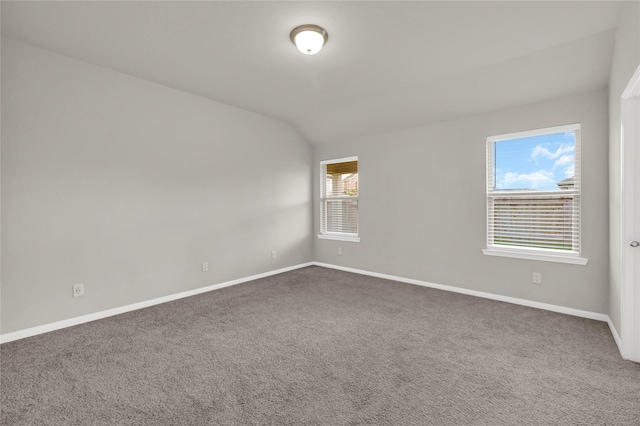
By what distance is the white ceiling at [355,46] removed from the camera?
2.19m

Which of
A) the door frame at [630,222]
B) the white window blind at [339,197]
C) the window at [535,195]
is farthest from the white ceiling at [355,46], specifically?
the white window blind at [339,197]

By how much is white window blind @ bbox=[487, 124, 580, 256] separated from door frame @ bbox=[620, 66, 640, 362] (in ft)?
3.43

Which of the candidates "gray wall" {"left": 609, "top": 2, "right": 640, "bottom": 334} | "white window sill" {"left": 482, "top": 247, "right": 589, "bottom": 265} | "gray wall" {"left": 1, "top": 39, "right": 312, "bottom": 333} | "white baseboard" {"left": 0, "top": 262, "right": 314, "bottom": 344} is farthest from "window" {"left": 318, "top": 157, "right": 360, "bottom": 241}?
"gray wall" {"left": 609, "top": 2, "right": 640, "bottom": 334}

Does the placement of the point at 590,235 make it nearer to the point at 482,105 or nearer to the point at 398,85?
the point at 482,105

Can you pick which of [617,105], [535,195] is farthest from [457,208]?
[617,105]

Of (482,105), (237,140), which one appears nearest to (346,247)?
(237,140)

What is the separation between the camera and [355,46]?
267 centimetres

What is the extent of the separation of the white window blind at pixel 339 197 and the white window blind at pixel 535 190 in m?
2.15

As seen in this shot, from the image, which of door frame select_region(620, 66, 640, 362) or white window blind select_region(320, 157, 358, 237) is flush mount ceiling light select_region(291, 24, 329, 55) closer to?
door frame select_region(620, 66, 640, 362)

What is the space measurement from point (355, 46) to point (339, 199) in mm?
3025

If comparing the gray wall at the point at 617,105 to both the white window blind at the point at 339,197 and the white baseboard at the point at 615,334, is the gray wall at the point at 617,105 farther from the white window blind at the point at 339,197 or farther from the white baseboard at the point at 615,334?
the white window blind at the point at 339,197

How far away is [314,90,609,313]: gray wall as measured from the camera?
304 centimetres

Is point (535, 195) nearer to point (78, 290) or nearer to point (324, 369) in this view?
point (324, 369)

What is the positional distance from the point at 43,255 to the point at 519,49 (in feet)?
15.7
